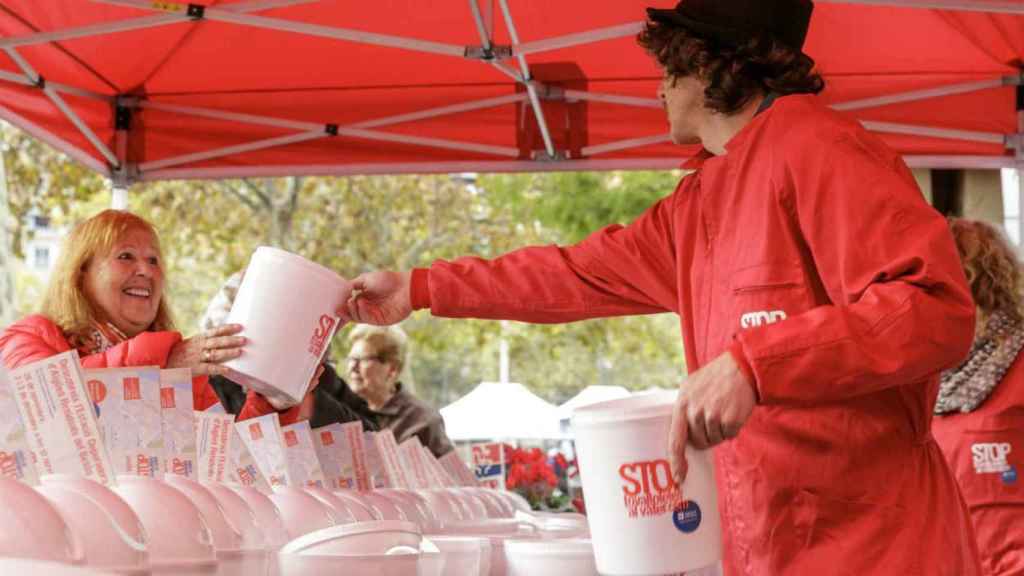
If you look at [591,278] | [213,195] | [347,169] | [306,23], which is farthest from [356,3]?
[213,195]

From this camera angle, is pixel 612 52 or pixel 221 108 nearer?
pixel 612 52

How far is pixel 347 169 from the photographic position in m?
5.23

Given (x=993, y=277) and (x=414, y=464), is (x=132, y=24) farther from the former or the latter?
(x=993, y=277)

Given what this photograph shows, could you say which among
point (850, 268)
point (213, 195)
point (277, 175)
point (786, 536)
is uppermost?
point (213, 195)

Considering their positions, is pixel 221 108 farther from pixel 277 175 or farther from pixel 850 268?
pixel 850 268

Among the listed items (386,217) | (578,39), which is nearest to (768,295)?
(578,39)

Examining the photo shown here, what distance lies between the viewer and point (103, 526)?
121 centimetres

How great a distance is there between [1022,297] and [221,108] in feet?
9.39

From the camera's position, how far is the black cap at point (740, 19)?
6.86 feet

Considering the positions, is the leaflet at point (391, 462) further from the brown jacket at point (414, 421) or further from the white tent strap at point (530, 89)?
the brown jacket at point (414, 421)

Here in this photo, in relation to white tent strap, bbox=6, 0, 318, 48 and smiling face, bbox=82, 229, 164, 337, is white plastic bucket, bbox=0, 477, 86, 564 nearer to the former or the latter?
smiling face, bbox=82, 229, 164, 337

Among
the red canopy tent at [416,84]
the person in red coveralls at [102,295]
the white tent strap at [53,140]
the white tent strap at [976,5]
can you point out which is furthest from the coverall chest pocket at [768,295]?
the white tent strap at [53,140]

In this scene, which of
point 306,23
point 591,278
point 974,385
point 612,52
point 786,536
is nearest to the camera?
point 786,536

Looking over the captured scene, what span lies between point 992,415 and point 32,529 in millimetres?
3427
